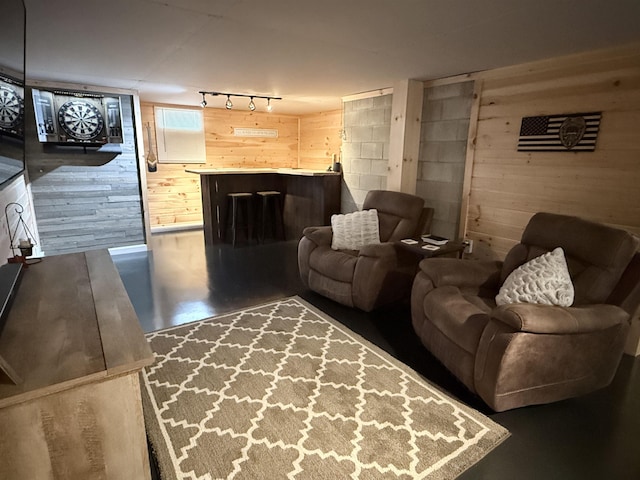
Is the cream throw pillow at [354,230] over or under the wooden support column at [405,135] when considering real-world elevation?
under

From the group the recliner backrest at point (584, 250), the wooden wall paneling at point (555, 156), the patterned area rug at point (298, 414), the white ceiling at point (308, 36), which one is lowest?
the patterned area rug at point (298, 414)

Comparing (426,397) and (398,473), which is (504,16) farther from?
(398,473)

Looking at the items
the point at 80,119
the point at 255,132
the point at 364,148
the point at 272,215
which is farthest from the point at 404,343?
the point at 255,132

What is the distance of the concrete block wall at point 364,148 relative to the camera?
425 cm

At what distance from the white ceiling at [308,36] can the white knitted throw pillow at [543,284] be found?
1346mm

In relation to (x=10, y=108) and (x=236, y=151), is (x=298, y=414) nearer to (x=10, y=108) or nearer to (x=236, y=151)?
(x=10, y=108)

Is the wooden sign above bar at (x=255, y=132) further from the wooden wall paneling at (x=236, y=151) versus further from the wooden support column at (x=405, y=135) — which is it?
the wooden support column at (x=405, y=135)

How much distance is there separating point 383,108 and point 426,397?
10.7ft

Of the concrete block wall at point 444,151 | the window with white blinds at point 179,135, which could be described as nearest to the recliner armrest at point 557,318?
the concrete block wall at point 444,151

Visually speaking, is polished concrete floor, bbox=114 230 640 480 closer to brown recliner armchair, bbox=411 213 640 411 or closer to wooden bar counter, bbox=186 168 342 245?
brown recliner armchair, bbox=411 213 640 411

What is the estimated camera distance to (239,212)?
5566mm

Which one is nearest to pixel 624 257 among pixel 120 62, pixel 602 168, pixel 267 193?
pixel 602 168

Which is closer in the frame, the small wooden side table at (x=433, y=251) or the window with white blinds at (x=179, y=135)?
the small wooden side table at (x=433, y=251)

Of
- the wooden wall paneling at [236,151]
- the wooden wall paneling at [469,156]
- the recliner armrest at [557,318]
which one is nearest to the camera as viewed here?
the recliner armrest at [557,318]
